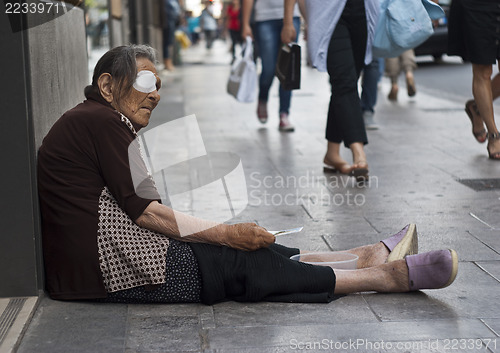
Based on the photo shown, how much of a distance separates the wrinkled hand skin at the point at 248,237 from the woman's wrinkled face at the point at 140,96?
0.59 meters

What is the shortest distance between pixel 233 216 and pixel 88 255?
1.88m

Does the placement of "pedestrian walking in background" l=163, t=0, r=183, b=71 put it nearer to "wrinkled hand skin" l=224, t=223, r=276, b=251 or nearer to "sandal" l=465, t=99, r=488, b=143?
"sandal" l=465, t=99, r=488, b=143

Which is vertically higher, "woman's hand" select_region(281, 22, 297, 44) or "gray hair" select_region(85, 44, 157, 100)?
"gray hair" select_region(85, 44, 157, 100)

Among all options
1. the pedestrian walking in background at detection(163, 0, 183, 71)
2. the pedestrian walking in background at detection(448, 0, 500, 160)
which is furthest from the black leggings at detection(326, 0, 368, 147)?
the pedestrian walking in background at detection(163, 0, 183, 71)

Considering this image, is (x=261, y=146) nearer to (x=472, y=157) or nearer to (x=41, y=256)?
(x=472, y=157)

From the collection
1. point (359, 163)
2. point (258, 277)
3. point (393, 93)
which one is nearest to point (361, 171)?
point (359, 163)

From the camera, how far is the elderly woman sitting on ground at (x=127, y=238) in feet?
11.0

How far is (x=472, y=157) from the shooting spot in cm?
707

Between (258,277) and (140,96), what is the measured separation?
86 centimetres

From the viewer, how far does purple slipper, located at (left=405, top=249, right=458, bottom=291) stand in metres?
3.42

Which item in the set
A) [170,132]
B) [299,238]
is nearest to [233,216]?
[299,238]

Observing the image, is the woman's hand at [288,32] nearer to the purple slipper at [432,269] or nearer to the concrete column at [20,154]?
the concrete column at [20,154]

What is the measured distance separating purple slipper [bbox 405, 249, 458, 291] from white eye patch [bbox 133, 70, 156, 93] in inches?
48.6

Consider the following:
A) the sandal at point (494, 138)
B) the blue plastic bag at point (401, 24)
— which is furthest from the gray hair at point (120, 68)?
the sandal at point (494, 138)
